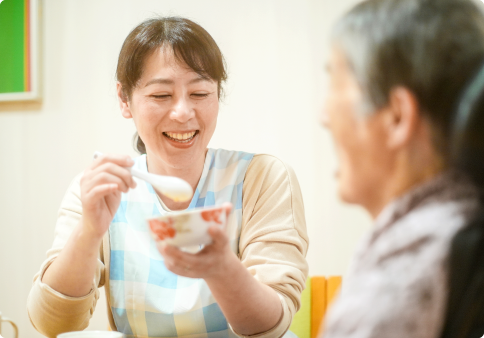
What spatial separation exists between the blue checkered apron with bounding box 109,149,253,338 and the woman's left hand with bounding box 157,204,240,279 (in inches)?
13.5

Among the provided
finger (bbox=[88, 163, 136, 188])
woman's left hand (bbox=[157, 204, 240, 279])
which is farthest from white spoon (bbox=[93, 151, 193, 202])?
woman's left hand (bbox=[157, 204, 240, 279])

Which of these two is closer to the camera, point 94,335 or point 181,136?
point 94,335

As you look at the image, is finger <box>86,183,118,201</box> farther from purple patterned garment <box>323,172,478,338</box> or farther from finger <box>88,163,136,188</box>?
purple patterned garment <box>323,172,478,338</box>

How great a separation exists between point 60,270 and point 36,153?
2.66 ft

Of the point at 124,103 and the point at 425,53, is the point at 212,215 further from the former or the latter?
the point at 124,103

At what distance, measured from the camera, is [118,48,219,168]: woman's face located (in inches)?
32.8

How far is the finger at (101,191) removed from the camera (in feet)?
2.21

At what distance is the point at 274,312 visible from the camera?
720mm

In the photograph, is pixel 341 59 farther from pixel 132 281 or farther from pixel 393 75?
pixel 132 281

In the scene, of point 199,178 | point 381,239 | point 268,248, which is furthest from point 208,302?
point 381,239

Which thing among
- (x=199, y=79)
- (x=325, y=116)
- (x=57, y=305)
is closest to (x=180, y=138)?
(x=199, y=79)

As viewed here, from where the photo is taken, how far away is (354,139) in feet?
1.21

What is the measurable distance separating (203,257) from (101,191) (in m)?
0.26

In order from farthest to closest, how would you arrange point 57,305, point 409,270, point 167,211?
point 167,211, point 57,305, point 409,270
